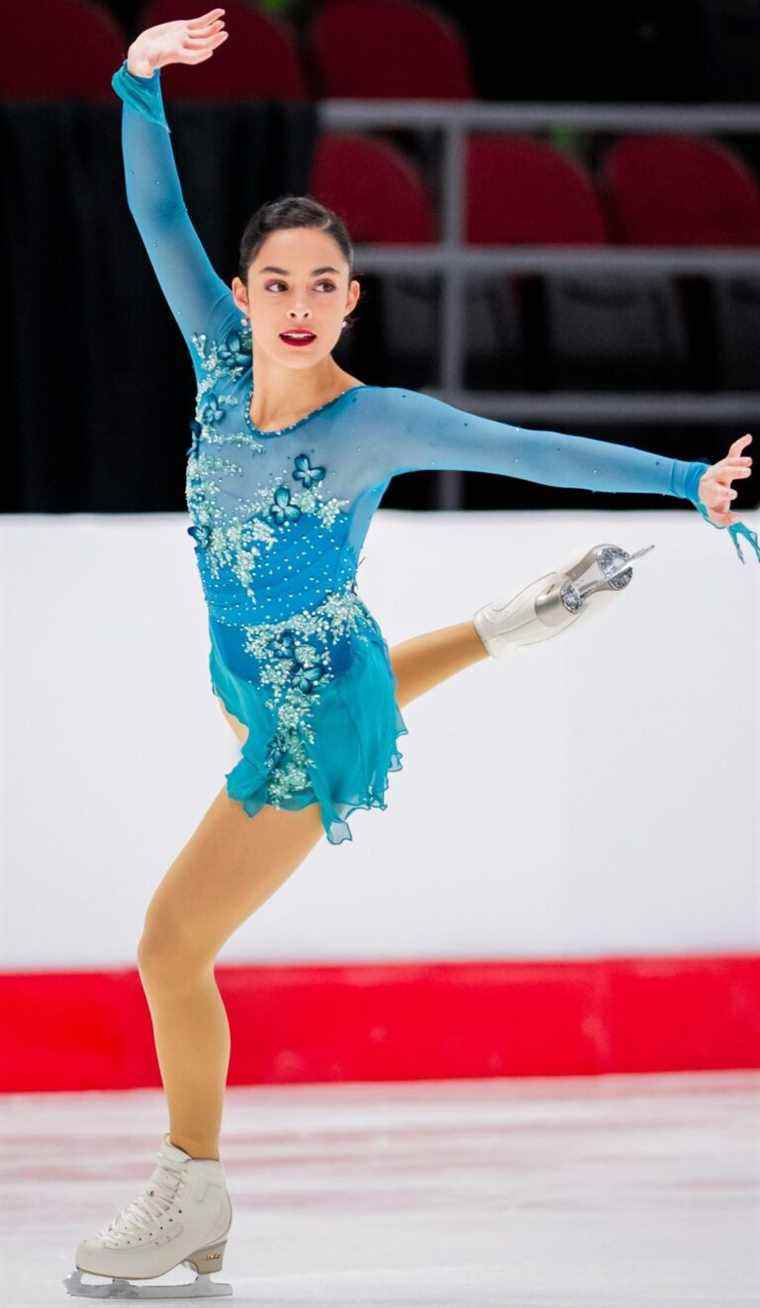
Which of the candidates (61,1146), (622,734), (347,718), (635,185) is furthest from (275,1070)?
(635,185)

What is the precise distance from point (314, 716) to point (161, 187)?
72 centimetres

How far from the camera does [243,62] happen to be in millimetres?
5527

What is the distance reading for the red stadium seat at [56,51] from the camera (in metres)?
5.13

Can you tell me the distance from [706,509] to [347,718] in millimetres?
520

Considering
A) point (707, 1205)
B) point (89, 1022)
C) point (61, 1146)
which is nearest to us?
point (707, 1205)

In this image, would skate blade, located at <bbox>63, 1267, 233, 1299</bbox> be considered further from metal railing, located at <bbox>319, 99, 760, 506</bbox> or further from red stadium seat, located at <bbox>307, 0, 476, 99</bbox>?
red stadium seat, located at <bbox>307, 0, 476, 99</bbox>

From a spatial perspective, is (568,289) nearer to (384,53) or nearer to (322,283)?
(384,53)

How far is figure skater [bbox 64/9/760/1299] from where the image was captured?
2627 millimetres

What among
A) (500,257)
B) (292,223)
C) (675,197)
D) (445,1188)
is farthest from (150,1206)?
(675,197)

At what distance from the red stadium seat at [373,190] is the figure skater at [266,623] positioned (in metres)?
2.66

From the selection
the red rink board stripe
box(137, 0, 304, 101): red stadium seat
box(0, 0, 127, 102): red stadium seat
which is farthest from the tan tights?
box(137, 0, 304, 101): red stadium seat

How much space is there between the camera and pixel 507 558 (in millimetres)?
3920

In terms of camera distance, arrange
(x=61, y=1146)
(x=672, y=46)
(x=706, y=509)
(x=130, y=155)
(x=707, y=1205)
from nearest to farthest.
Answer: (x=706, y=509)
(x=130, y=155)
(x=707, y=1205)
(x=61, y=1146)
(x=672, y=46)

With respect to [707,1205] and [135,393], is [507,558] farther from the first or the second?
[707,1205]
